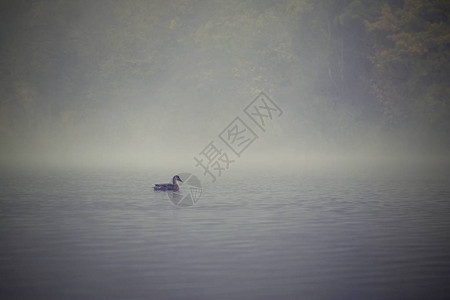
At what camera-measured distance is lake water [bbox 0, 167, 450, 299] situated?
805 cm

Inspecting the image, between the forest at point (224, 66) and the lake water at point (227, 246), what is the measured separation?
36225mm

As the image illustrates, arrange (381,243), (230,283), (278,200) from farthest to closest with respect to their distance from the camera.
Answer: (278,200) → (381,243) → (230,283)

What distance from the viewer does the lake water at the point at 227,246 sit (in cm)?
805

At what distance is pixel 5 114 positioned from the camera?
78.0 metres

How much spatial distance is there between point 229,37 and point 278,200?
52366mm

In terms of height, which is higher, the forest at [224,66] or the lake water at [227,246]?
the forest at [224,66]

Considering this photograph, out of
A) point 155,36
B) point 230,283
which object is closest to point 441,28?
point 155,36

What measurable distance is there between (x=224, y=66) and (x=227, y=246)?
60.0m

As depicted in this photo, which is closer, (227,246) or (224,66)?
(227,246)

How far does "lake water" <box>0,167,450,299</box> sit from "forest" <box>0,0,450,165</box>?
1426 inches

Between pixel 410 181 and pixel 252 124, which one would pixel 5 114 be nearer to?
pixel 252 124

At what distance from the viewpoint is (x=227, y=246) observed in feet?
35.2

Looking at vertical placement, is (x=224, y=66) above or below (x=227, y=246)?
above

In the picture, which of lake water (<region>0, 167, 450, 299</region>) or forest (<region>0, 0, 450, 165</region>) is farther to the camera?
forest (<region>0, 0, 450, 165</region>)
